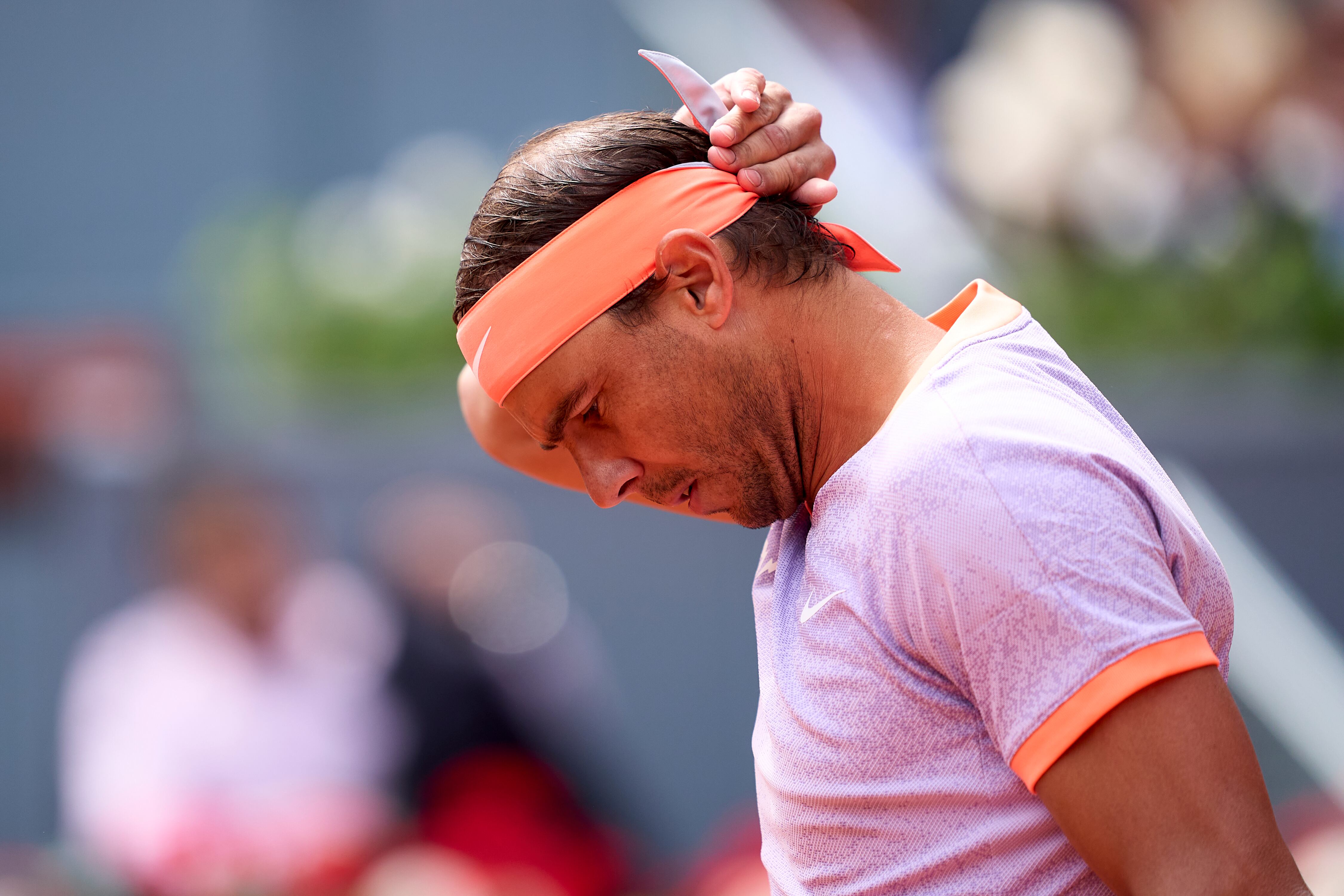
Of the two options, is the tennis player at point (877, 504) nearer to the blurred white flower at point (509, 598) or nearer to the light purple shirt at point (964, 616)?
the light purple shirt at point (964, 616)

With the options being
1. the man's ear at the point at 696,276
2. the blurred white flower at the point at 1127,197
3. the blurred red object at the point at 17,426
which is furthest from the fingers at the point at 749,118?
the blurred red object at the point at 17,426

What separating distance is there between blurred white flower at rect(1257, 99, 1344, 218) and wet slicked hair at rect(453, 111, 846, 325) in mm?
3842

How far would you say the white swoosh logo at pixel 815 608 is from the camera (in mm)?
1261

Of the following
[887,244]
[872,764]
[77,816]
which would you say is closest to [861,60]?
[887,244]

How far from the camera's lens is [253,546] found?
15.6 ft

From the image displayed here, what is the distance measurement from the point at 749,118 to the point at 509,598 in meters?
3.52

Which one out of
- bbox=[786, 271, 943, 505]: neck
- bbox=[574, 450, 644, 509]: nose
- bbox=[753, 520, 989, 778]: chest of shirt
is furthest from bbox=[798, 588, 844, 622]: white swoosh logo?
bbox=[574, 450, 644, 509]: nose

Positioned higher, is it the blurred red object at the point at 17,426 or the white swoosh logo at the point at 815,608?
the white swoosh logo at the point at 815,608

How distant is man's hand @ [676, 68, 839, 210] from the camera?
148 cm

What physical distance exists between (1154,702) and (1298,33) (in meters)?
4.78

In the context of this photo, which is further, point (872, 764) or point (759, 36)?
point (759, 36)

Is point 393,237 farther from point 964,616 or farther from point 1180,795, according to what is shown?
point 1180,795

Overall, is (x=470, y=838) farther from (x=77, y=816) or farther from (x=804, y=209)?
(x=804, y=209)

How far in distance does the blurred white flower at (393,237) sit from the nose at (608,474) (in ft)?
13.1
